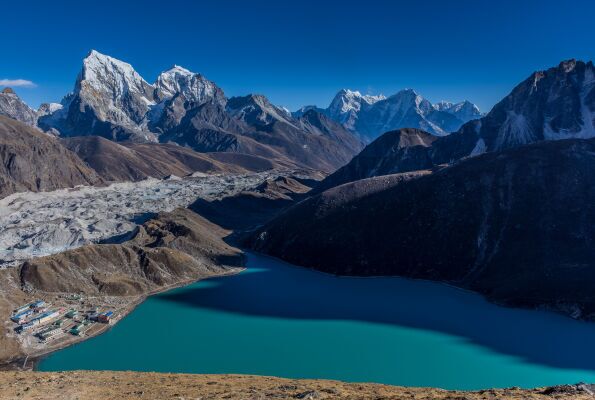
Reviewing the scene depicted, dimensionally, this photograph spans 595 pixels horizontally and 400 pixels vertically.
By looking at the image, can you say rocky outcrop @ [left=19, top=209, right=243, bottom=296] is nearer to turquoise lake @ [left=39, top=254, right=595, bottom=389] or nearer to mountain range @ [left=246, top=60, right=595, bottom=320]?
turquoise lake @ [left=39, top=254, right=595, bottom=389]

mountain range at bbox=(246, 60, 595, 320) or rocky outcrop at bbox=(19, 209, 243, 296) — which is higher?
mountain range at bbox=(246, 60, 595, 320)

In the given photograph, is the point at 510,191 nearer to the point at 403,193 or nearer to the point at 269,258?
the point at 403,193

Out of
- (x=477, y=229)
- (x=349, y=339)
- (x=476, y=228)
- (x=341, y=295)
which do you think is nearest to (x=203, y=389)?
(x=349, y=339)

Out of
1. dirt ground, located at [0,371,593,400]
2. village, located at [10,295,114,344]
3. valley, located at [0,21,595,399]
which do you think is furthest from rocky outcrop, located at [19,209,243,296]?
dirt ground, located at [0,371,593,400]

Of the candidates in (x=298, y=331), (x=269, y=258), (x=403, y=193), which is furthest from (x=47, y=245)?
(x=403, y=193)

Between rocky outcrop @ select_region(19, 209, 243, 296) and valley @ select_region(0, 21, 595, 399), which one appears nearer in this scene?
valley @ select_region(0, 21, 595, 399)

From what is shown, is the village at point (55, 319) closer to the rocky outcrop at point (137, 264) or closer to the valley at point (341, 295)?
the valley at point (341, 295)
